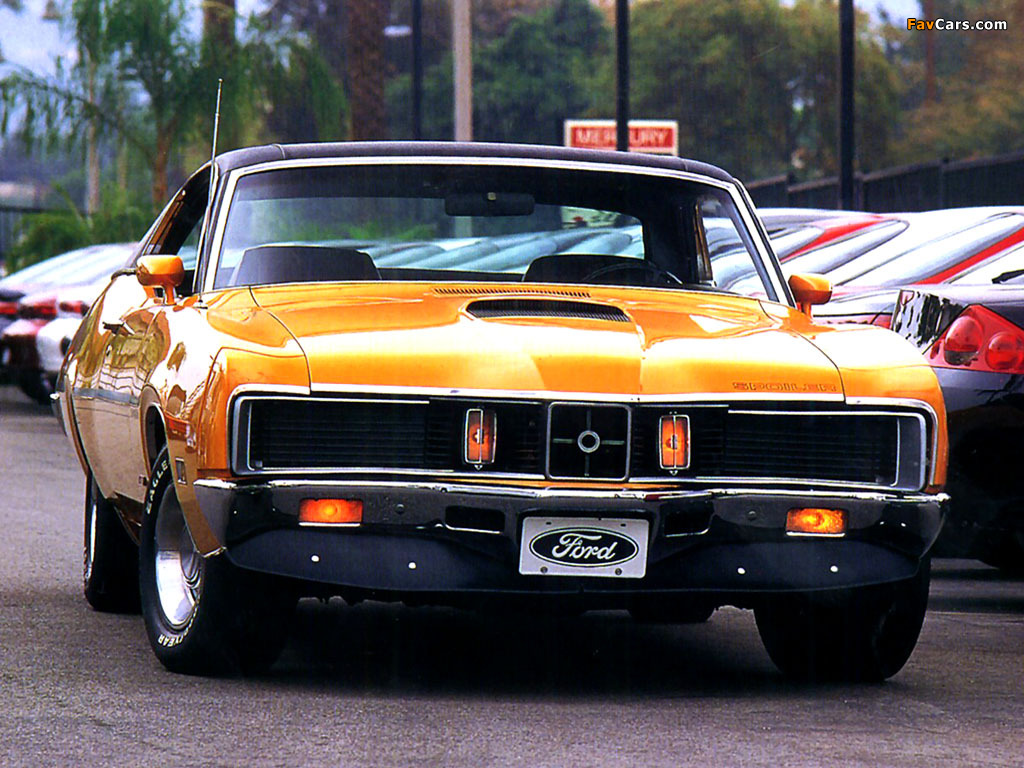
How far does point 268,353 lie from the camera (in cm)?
537

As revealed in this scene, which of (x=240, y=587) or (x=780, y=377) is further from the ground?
(x=780, y=377)

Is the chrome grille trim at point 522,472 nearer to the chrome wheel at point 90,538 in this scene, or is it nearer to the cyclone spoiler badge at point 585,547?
the cyclone spoiler badge at point 585,547

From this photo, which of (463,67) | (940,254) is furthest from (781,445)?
(463,67)

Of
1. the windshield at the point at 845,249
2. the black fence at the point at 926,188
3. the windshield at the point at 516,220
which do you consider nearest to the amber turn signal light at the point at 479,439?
the windshield at the point at 516,220

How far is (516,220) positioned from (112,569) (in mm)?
1758

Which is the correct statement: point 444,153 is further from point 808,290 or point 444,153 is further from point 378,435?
point 378,435

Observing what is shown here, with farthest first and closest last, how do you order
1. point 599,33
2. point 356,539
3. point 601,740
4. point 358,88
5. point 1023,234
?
point 599,33, point 358,88, point 1023,234, point 356,539, point 601,740

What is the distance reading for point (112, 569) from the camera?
7.22 meters

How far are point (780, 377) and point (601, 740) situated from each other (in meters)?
1.07

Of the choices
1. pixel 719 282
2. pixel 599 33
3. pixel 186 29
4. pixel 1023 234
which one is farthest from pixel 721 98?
pixel 719 282

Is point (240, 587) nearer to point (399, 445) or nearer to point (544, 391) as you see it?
point (399, 445)

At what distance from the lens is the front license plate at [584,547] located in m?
5.30

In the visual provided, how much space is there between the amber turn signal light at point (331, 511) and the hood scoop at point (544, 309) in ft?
2.39

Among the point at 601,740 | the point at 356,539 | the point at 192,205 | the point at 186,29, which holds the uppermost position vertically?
the point at 186,29
